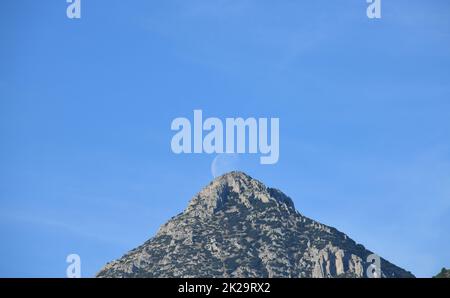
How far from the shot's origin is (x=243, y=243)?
531ft

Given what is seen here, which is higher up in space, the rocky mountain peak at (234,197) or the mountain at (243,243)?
the rocky mountain peak at (234,197)

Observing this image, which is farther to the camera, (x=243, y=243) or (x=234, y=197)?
(x=234, y=197)

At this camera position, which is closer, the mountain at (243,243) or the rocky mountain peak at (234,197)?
the mountain at (243,243)

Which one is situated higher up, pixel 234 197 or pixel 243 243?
pixel 234 197

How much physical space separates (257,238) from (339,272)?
117 ft

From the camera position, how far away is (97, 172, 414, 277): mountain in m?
135

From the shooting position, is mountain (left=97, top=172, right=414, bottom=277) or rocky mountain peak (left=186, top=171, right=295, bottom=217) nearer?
mountain (left=97, top=172, right=414, bottom=277)

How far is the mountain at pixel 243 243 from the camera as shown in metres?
135
